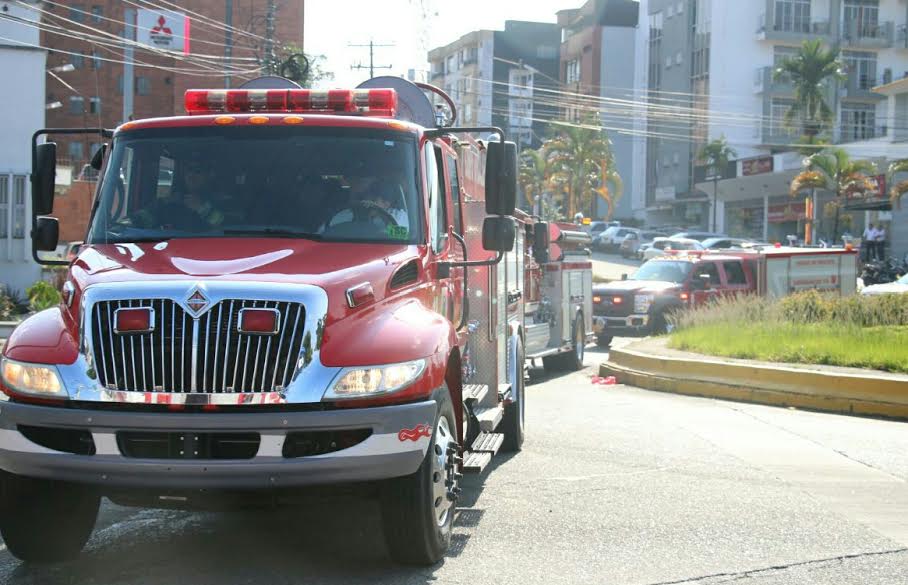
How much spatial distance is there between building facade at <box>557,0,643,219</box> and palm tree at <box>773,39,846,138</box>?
70.7 feet

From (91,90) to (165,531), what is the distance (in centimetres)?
7308

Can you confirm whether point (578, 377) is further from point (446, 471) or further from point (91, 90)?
point (91, 90)

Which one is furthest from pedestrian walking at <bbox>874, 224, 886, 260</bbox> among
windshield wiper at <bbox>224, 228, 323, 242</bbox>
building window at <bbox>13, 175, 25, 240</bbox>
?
windshield wiper at <bbox>224, 228, 323, 242</bbox>

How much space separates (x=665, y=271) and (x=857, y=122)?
56854 millimetres

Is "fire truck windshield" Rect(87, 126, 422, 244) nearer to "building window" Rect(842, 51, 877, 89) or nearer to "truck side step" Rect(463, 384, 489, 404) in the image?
"truck side step" Rect(463, 384, 489, 404)

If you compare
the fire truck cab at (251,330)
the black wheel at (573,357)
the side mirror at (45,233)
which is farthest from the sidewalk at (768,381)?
the side mirror at (45,233)

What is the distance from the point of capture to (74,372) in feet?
19.1

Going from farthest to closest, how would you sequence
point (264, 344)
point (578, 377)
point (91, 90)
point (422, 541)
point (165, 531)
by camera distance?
1. point (91, 90)
2. point (578, 377)
3. point (165, 531)
4. point (422, 541)
5. point (264, 344)

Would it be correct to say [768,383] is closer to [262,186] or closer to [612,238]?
[262,186]

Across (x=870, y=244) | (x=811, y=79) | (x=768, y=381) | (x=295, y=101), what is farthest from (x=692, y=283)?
(x=811, y=79)

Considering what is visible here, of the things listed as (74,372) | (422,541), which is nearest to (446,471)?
(422,541)

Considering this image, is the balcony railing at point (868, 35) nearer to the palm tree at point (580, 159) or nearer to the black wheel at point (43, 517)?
the palm tree at point (580, 159)

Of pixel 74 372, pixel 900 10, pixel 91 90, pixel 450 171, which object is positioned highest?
pixel 900 10

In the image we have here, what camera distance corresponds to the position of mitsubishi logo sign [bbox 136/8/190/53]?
193 feet
